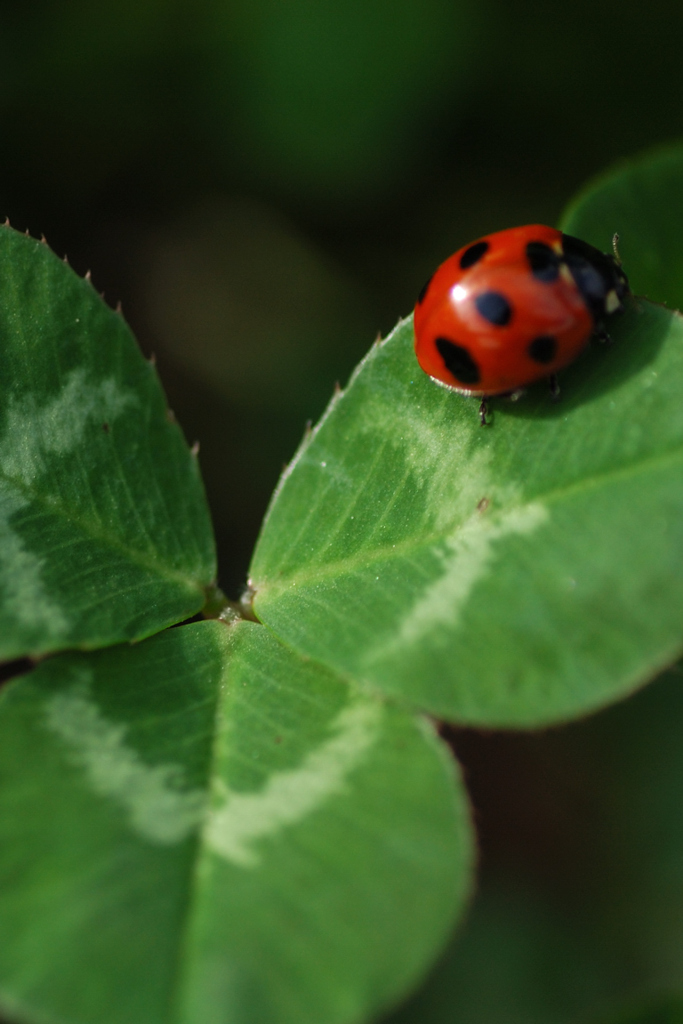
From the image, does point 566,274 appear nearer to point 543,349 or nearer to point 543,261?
point 543,261

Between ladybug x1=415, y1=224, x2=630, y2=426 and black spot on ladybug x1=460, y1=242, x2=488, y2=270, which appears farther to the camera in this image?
black spot on ladybug x1=460, y1=242, x2=488, y2=270

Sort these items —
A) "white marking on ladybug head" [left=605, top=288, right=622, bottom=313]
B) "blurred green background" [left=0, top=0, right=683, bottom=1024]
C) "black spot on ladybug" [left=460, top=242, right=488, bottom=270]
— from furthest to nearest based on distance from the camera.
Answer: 1. "blurred green background" [left=0, top=0, right=683, bottom=1024]
2. "black spot on ladybug" [left=460, top=242, right=488, bottom=270]
3. "white marking on ladybug head" [left=605, top=288, right=622, bottom=313]

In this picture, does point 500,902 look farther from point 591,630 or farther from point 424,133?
point 424,133

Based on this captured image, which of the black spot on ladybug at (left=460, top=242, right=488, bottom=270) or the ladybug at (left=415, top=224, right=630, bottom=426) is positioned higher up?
the black spot on ladybug at (left=460, top=242, right=488, bottom=270)

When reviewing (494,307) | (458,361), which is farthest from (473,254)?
(458,361)

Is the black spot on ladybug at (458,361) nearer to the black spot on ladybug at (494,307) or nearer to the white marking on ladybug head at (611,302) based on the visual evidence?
the black spot on ladybug at (494,307)

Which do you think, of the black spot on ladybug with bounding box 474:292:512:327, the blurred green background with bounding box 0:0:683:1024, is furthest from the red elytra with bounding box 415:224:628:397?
the blurred green background with bounding box 0:0:683:1024

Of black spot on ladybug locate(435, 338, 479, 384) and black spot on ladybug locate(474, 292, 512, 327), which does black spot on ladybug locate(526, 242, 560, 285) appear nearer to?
black spot on ladybug locate(474, 292, 512, 327)

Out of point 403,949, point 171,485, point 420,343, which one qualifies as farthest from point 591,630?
point 171,485

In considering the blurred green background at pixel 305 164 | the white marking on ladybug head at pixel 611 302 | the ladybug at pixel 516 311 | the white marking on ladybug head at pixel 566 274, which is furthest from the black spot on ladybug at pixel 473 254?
the blurred green background at pixel 305 164
